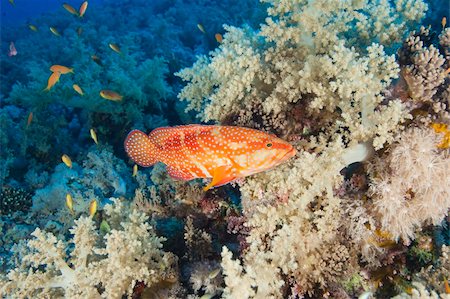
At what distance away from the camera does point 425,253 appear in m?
3.40

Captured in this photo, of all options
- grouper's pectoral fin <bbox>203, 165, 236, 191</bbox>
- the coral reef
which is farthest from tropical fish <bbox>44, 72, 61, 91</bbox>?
grouper's pectoral fin <bbox>203, 165, 236, 191</bbox>

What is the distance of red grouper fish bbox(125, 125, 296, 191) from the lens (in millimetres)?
2918

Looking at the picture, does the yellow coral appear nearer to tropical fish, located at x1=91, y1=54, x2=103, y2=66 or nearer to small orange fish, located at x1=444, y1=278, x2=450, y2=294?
small orange fish, located at x1=444, y1=278, x2=450, y2=294

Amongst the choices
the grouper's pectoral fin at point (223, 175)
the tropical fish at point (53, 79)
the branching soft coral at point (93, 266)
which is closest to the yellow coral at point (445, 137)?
the grouper's pectoral fin at point (223, 175)

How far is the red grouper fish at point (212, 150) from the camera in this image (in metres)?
2.92

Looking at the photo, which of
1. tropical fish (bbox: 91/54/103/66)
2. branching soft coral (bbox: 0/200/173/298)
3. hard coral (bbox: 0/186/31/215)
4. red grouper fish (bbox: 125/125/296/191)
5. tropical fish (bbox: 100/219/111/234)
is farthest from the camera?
tropical fish (bbox: 91/54/103/66)

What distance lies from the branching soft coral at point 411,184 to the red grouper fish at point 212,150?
42.3 inches

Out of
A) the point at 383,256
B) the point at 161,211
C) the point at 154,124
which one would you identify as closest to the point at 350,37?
the point at 383,256

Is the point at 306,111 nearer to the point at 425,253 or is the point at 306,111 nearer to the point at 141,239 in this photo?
the point at 425,253

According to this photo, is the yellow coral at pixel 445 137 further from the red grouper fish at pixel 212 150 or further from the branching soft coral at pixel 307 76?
the red grouper fish at pixel 212 150

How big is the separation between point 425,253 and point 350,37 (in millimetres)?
2678

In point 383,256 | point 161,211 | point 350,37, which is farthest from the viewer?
point 161,211

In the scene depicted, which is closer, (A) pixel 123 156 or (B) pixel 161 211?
(B) pixel 161 211

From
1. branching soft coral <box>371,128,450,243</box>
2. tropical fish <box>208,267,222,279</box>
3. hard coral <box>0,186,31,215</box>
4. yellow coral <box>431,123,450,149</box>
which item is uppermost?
yellow coral <box>431,123,450,149</box>
